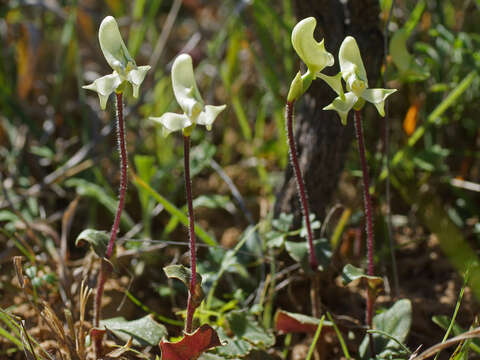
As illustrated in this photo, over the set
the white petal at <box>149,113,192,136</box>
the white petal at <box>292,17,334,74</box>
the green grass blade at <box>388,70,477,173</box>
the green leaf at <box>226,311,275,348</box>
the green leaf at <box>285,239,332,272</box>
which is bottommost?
the green leaf at <box>226,311,275,348</box>

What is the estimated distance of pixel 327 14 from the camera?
1.43 m

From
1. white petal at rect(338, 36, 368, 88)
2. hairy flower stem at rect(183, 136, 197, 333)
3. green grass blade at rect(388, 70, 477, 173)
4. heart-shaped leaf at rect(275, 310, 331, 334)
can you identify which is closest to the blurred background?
green grass blade at rect(388, 70, 477, 173)

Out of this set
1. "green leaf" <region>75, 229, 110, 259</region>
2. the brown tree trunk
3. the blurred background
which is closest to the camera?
"green leaf" <region>75, 229, 110, 259</region>

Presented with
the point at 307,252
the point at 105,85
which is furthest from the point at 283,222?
the point at 105,85

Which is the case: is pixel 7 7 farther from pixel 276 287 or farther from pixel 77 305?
pixel 276 287

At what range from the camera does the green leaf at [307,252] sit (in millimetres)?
1315

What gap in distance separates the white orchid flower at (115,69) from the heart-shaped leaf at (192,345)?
1.60ft

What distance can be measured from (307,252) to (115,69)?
0.64 meters

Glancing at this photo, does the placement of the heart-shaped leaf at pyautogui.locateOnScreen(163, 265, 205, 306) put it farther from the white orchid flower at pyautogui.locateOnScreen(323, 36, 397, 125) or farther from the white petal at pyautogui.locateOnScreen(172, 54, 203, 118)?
the white orchid flower at pyautogui.locateOnScreen(323, 36, 397, 125)

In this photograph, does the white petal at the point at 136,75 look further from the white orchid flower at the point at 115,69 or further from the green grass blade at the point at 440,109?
the green grass blade at the point at 440,109

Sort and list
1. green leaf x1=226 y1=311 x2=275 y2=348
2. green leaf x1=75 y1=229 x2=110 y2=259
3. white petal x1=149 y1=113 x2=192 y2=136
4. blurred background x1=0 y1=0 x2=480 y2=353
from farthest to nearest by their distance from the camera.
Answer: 1. blurred background x1=0 y1=0 x2=480 y2=353
2. green leaf x1=226 y1=311 x2=275 y2=348
3. green leaf x1=75 y1=229 x2=110 y2=259
4. white petal x1=149 y1=113 x2=192 y2=136

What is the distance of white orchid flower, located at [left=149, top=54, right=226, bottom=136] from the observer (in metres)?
0.99

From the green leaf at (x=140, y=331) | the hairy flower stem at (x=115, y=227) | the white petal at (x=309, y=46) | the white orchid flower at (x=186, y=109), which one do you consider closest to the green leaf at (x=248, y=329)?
the green leaf at (x=140, y=331)

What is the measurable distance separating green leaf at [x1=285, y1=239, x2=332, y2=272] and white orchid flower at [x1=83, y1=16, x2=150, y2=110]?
555 millimetres
